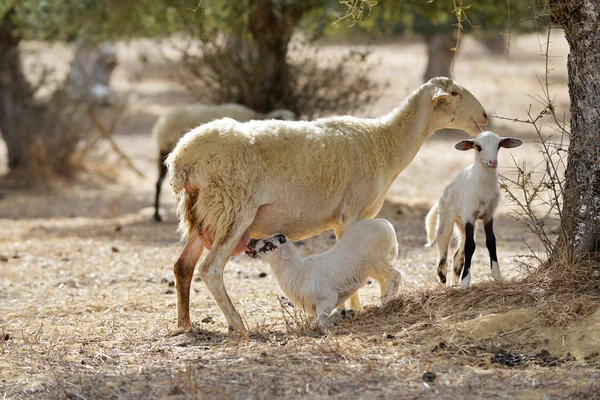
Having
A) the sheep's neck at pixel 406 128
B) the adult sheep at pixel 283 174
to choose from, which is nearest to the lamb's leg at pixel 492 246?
the adult sheep at pixel 283 174

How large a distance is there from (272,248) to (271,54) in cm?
749

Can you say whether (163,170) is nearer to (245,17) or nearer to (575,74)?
(245,17)

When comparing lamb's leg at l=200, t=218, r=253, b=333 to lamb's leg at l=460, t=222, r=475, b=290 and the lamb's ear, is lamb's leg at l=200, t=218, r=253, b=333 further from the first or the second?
lamb's leg at l=460, t=222, r=475, b=290

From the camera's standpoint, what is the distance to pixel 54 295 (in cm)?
760

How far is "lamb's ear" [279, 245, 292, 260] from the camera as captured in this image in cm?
586

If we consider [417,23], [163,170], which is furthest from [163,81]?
[163,170]

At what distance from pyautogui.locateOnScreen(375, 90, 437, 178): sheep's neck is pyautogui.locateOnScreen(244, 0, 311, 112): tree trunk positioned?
6288 mm

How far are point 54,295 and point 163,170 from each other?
4882mm

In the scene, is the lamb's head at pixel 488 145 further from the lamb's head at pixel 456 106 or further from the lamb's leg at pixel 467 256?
the lamb's head at pixel 456 106

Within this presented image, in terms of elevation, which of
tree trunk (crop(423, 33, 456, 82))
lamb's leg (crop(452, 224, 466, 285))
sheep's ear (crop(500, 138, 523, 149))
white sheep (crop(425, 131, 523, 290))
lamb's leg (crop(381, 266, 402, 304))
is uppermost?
tree trunk (crop(423, 33, 456, 82))

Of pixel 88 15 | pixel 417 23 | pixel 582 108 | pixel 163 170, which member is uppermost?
pixel 417 23

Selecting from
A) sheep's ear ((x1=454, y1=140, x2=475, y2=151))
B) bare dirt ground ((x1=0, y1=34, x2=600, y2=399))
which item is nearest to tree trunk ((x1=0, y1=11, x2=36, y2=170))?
bare dirt ground ((x1=0, y1=34, x2=600, y2=399))

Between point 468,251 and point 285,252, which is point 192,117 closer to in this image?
point 285,252

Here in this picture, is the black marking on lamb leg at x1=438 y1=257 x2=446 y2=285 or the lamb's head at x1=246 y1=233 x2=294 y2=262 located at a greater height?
the lamb's head at x1=246 y1=233 x2=294 y2=262
